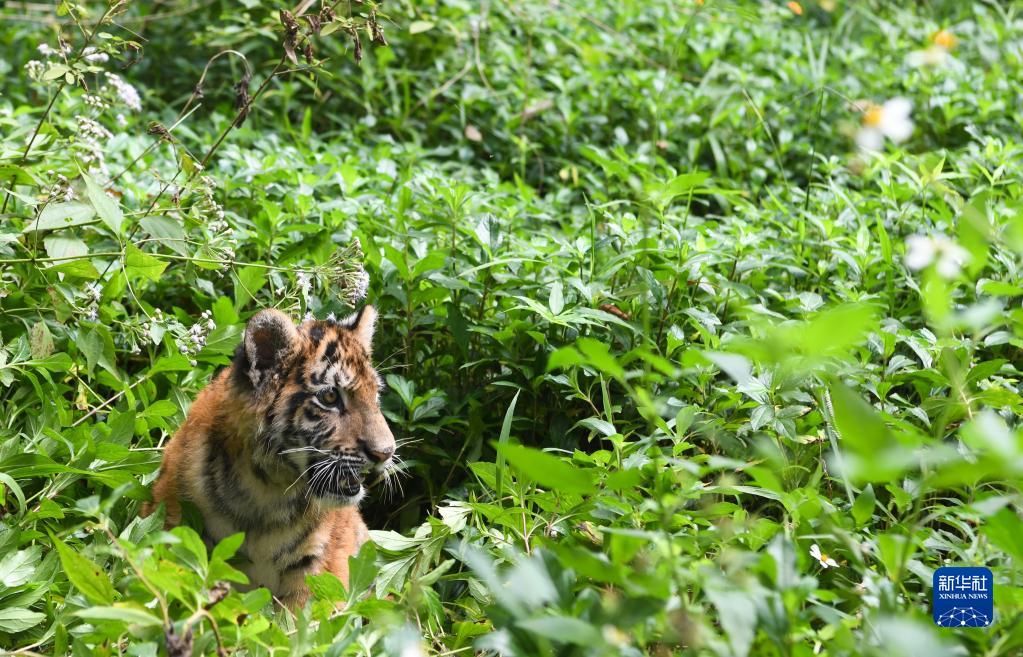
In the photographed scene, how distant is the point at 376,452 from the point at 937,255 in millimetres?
2046

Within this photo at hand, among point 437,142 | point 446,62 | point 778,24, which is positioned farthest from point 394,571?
point 778,24

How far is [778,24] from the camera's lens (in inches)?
338

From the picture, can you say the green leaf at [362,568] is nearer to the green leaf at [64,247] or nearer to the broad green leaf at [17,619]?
the broad green leaf at [17,619]

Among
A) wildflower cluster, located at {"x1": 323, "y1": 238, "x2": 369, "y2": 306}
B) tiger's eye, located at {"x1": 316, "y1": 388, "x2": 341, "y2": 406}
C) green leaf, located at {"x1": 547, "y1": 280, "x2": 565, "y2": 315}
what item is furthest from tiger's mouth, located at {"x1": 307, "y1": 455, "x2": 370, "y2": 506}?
green leaf, located at {"x1": 547, "y1": 280, "x2": 565, "y2": 315}

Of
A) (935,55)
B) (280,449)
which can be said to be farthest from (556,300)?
(935,55)

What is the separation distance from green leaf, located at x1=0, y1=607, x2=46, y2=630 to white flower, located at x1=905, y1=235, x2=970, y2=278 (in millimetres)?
2385

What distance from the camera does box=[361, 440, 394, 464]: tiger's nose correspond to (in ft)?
11.3

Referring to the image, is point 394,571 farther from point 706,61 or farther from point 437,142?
point 706,61

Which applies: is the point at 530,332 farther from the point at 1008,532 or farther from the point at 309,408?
the point at 1008,532

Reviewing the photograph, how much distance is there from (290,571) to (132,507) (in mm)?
546

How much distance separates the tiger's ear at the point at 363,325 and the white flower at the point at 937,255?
1.78 m

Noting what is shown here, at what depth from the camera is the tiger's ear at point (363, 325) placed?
3.62 metres

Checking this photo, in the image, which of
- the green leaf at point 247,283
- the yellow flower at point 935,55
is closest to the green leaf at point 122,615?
the green leaf at point 247,283

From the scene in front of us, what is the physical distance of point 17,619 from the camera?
9.12ft
